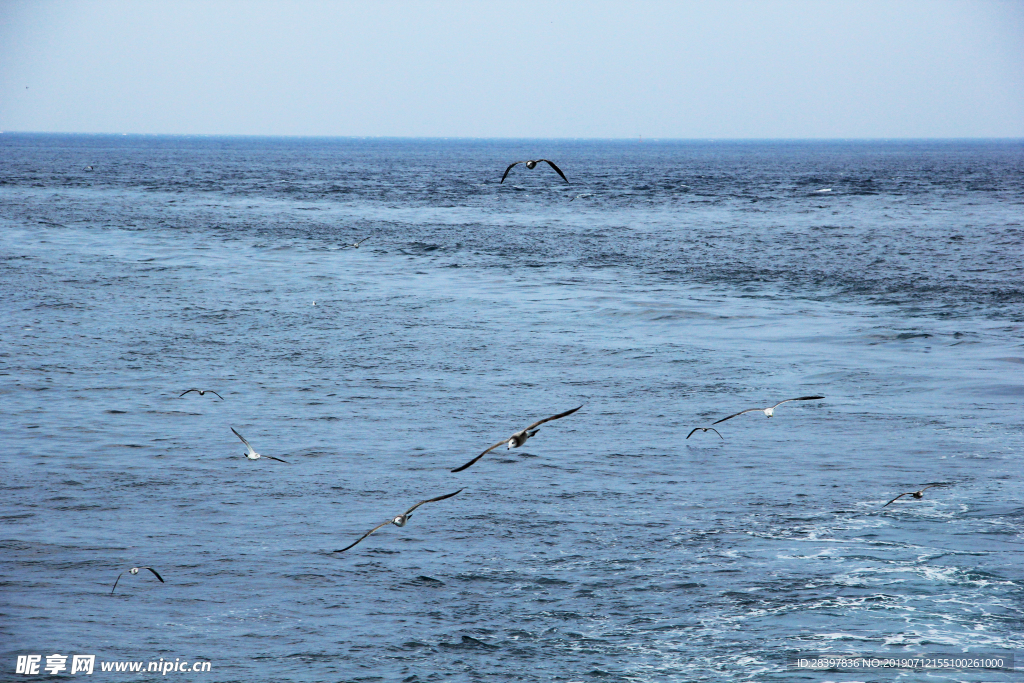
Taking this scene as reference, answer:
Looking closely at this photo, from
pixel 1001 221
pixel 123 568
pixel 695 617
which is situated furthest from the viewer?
pixel 1001 221

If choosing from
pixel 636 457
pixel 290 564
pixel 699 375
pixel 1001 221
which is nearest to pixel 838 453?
pixel 636 457

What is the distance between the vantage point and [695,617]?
8.21 meters

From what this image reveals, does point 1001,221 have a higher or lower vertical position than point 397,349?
higher

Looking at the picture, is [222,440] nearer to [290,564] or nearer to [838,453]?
[290,564]

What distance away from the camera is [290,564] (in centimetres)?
906

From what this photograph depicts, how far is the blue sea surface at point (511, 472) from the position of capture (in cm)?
789

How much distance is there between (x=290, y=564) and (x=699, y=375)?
9896 mm

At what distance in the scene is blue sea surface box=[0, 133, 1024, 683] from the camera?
789 centimetres

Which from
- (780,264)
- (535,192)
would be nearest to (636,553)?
(780,264)

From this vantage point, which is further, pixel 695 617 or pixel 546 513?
pixel 546 513

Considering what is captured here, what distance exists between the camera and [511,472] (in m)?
12.1

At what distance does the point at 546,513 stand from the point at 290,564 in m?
3.02

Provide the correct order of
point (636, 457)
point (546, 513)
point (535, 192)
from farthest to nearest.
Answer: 1. point (535, 192)
2. point (636, 457)
3. point (546, 513)

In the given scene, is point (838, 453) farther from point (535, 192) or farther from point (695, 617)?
point (535, 192)
